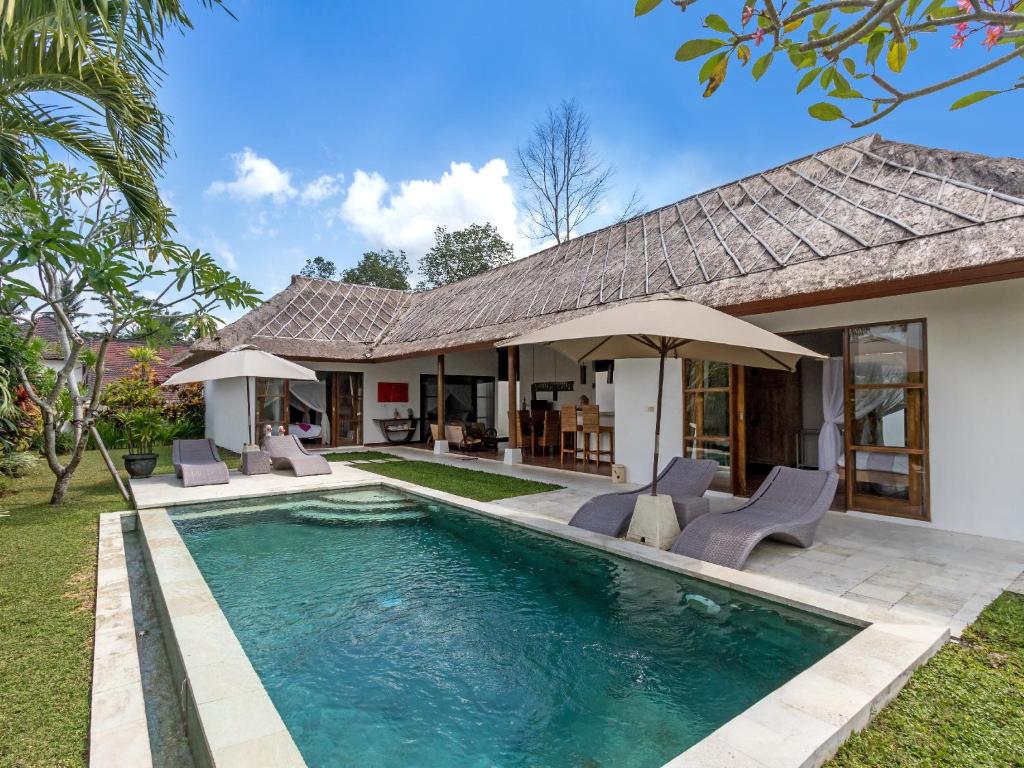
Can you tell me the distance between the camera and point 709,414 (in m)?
8.07

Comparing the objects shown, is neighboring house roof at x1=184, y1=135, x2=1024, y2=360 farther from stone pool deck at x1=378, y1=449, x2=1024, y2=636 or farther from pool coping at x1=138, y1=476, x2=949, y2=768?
pool coping at x1=138, y1=476, x2=949, y2=768

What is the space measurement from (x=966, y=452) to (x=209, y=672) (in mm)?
7135

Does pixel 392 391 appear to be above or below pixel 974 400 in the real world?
above

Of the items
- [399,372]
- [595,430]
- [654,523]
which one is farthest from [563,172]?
[654,523]

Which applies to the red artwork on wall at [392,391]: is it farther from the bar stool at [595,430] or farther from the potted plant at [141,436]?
the bar stool at [595,430]

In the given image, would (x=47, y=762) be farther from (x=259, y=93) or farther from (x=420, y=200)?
(x=420, y=200)

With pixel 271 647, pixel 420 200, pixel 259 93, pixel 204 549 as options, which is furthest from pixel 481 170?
pixel 271 647

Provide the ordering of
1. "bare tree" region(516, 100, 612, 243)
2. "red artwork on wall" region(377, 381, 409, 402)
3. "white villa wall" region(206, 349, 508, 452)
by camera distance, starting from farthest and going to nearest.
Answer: "bare tree" region(516, 100, 612, 243), "red artwork on wall" region(377, 381, 409, 402), "white villa wall" region(206, 349, 508, 452)

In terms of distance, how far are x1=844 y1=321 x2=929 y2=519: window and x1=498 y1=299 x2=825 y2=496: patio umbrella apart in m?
1.31

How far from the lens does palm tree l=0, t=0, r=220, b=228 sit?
10.2ft

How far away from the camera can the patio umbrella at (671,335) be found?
458 centimetres

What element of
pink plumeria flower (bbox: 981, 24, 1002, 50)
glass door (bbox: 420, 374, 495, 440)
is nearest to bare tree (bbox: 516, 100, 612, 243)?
glass door (bbox: 420, 374, 495, 440)

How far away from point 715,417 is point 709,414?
0.10 metres

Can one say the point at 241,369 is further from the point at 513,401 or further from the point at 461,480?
the point at 513,401
